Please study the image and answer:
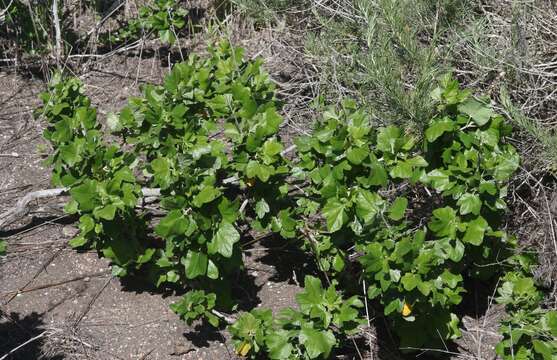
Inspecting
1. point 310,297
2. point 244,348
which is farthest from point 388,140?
point 244,348

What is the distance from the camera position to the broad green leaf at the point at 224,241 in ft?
8.96

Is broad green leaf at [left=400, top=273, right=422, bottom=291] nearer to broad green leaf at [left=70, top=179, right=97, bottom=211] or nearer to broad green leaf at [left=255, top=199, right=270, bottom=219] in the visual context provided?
broad green leaf at [left=255, top=199, right=270, bottom=219]

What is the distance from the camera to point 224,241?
8.99ft

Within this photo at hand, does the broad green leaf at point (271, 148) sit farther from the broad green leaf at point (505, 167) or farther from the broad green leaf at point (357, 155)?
the broad green leaf at point (505, 167)

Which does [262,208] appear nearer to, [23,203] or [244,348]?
[244,348]

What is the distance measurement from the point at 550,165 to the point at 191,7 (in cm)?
280

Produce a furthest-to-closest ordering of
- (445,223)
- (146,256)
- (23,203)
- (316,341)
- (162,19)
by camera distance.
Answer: (162,19)
(23,203)
(146,256)
(445,223)
(316,341)

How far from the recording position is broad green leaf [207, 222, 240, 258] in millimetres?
2730

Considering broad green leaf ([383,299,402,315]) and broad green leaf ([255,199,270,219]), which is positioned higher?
broad green leaf ([255,199,270,219])

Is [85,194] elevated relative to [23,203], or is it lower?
elevated

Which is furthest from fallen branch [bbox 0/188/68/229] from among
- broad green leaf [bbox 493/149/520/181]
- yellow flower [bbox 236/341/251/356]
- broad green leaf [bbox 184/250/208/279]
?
broad green leaf [bbox 493/149/520/181]

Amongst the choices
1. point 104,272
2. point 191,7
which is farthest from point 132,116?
point 191,7

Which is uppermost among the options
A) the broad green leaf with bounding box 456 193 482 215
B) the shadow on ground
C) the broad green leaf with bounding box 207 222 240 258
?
the broad green leaf with bounding box 456 193 482 215

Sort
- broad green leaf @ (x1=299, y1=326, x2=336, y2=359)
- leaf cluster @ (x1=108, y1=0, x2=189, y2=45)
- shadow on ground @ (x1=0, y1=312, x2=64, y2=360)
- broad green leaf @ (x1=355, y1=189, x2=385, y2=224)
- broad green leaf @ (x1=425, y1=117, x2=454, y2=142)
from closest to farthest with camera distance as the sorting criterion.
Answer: broad green leaf @ (x1=299, y1=326, x2=336, y2=359)
broad green leaf @ (x1=355, y1=189, x2=385, y2=224)
broad green leaf @ (x1=425, y1=117, x2=454, y2=142)
shadow on ground @ (x1=0, y1=312, x2=64, y2=360)
leaf cluster @ (x1=108, y1=0, x2=189, y2=45)
